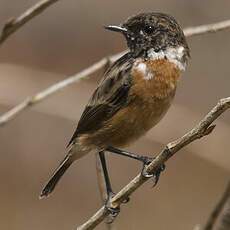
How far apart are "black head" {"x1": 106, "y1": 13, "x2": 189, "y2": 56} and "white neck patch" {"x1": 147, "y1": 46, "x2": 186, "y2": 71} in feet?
0.07

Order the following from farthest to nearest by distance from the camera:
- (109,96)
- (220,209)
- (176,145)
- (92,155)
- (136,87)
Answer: (92,155), (109,96), (136,87), (220,209), (176,145)

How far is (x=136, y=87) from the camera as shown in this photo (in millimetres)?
5098

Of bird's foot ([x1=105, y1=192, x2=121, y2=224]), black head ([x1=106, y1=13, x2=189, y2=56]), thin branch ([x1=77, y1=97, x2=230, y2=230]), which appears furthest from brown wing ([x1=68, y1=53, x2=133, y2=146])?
thin branch ([x1=77, y1=97, x2=230, y2=230])

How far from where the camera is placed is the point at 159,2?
42.0ft

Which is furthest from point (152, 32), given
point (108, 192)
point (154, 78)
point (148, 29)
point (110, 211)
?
point (110, 211)

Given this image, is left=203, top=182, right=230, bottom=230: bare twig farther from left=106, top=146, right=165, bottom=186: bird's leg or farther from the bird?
the bird

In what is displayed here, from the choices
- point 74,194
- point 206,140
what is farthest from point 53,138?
point 206,140

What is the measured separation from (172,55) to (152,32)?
0.20m

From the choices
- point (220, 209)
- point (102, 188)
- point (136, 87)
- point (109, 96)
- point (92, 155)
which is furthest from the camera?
point (92, 155)

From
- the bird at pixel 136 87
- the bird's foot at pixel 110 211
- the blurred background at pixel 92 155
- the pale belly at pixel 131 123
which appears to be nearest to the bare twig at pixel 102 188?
the bird's foot at pixel 110 211

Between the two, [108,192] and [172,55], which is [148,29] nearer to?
[172,55]

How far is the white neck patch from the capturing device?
5.20 metres

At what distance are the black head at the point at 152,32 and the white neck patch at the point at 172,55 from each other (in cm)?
2

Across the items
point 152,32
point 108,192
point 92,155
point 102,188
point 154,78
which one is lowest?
point 92,155
